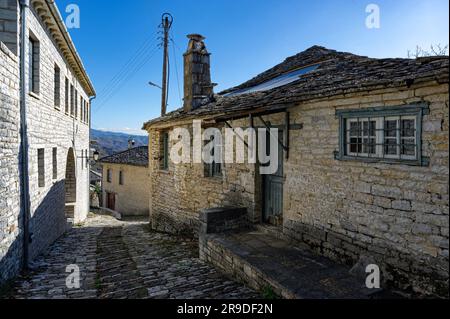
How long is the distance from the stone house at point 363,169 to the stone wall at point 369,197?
0.01 meters

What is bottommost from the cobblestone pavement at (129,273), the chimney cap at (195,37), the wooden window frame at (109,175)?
the cobblestone pavement at (129,273)

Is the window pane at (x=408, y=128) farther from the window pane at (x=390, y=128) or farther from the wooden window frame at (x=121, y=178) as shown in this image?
the wooden window frame at (x=121, y=178)

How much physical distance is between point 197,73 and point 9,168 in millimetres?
7042

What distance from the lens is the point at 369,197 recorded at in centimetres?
475

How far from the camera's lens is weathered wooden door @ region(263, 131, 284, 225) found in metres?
6.99

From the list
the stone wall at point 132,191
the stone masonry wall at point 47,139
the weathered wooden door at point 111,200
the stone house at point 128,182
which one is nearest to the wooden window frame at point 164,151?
the stone masonry wall at point 47,139

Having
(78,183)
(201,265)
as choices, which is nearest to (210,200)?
(201,265)

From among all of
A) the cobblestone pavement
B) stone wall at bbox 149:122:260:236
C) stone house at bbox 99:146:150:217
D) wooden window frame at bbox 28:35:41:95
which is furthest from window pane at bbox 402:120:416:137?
stone house at bbox 99:146:150:217

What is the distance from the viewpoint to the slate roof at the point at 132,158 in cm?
2127

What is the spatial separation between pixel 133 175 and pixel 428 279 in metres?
19.8

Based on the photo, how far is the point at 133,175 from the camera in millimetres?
21688

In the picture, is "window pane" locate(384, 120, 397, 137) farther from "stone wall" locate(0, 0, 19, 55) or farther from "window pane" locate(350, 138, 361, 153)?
"stone wall" locate(0, 0, 19, 55)
